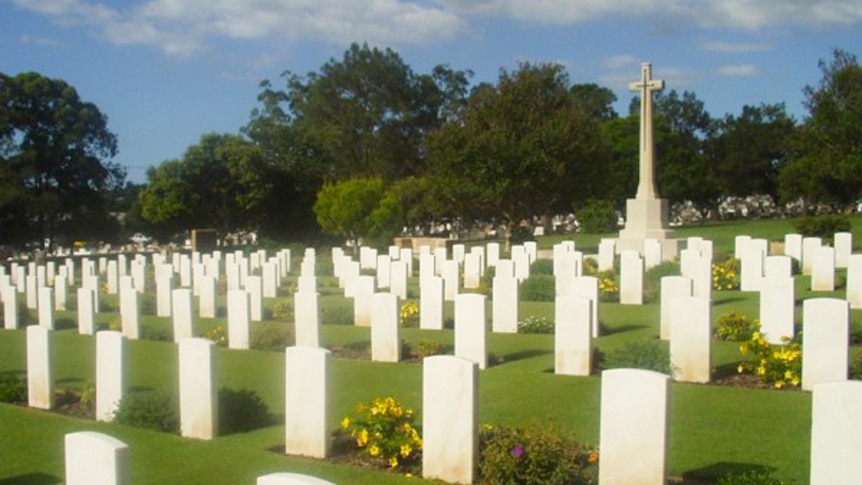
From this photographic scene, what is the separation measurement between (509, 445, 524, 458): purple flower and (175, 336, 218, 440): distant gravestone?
11.3 ft

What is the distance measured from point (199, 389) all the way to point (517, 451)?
12.0 ft

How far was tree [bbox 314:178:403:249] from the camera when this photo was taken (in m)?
39.5

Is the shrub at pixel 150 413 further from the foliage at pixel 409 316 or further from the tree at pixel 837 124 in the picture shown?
the tree at pixel 837 124

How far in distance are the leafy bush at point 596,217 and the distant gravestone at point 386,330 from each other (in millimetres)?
36866

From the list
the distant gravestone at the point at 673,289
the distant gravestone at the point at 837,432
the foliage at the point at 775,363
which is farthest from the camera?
the distant gravestone at the point at 673,289

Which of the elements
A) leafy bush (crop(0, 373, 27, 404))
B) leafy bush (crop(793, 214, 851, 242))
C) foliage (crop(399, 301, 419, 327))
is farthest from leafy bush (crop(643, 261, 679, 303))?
leafy bush (crop(793, 214, 851, 242))

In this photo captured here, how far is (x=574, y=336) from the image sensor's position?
11.3 m

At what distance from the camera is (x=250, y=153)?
48.2 meters

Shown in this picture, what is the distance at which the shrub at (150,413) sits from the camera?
969cm

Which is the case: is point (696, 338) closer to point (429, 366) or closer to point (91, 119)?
point (429, 366)

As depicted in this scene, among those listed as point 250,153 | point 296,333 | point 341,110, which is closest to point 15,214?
point 250,153

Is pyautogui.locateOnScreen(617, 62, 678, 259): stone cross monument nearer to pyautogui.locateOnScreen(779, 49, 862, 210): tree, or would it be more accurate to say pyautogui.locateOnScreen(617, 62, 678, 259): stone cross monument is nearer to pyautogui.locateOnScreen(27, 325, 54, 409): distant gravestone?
pyautogui.locateOnScreen(779, 49, 862, 210): tree

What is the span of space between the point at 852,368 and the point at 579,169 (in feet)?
90.1

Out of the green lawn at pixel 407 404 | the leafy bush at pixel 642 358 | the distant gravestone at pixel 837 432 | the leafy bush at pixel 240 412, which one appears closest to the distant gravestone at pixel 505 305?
the green lawn at pixel 407 404
